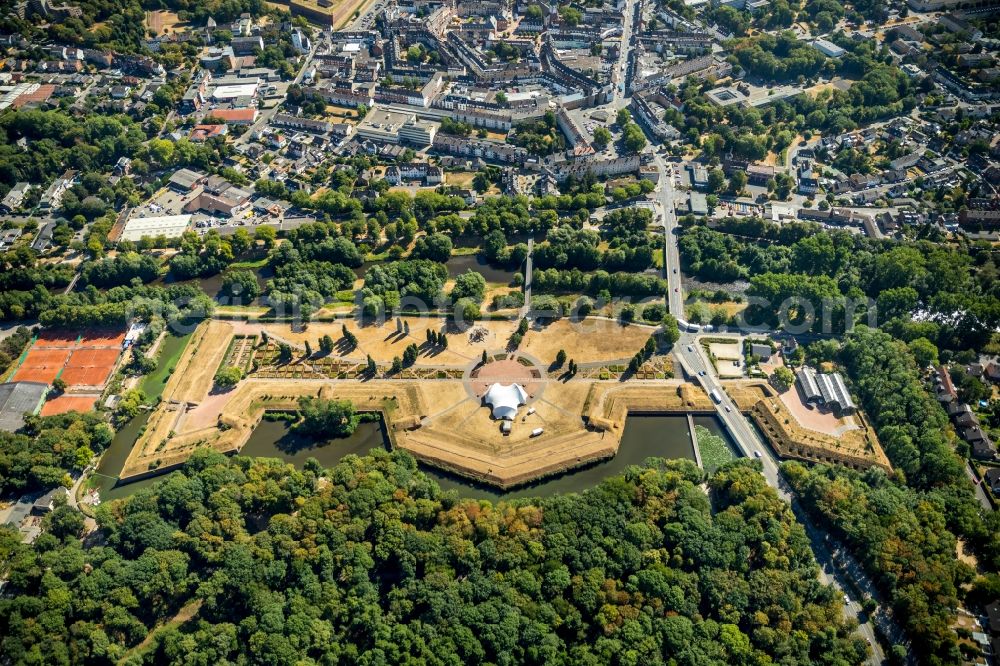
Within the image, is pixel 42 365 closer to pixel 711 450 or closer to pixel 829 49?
pixel 711 450

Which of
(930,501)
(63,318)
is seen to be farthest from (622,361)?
(63,318)

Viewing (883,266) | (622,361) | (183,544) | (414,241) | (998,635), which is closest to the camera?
(998,635)

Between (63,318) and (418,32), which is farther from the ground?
(418,32)

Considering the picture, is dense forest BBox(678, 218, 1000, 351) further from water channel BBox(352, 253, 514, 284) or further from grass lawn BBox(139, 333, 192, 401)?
grass lawn BBox(139, 333, 192, 401)

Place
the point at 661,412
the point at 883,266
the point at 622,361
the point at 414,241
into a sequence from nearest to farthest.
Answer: the point at 661,412 < the point at 622,361 < the point at 883,266 < the point at 414,241

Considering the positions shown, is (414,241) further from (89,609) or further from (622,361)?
(89,609)

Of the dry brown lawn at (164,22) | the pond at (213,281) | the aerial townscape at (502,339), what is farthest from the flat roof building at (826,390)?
the dry brown lawn at (164,22)
